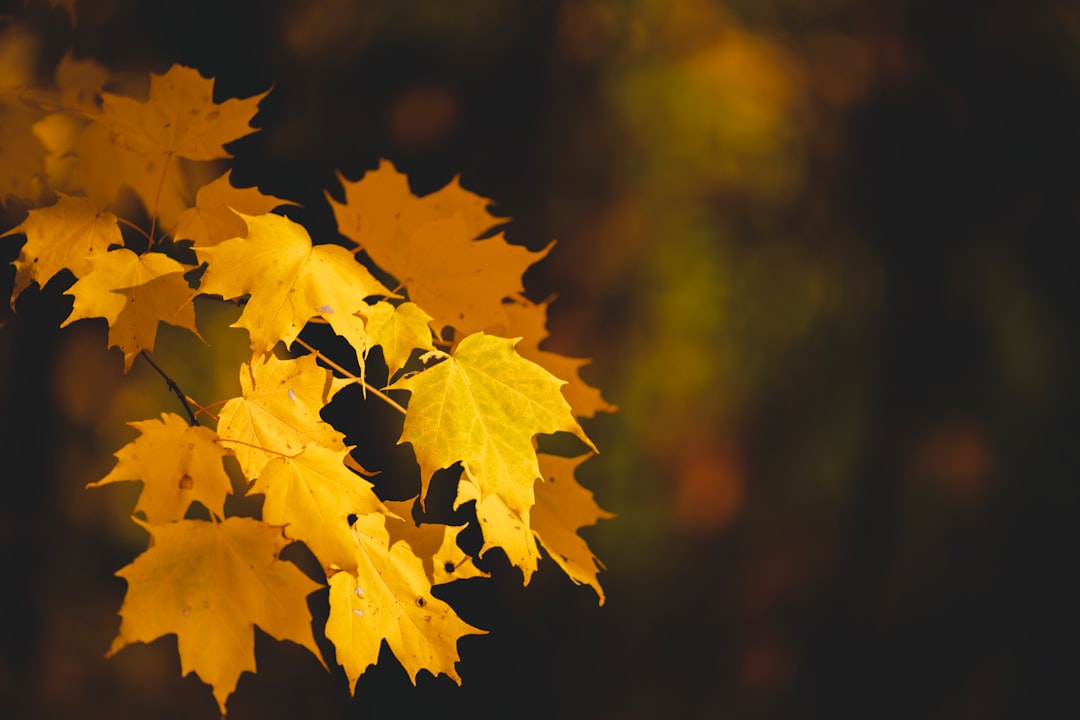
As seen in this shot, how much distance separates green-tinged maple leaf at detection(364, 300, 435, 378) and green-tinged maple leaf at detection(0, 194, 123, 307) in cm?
27

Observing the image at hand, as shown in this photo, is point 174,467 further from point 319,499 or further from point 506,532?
point 506,532

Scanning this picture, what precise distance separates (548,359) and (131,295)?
19.6 inches

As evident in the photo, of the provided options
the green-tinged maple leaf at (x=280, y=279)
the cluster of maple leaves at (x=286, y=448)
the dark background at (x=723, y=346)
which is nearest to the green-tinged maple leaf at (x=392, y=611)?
the cluster of maple leaves at (x=286, y=448)

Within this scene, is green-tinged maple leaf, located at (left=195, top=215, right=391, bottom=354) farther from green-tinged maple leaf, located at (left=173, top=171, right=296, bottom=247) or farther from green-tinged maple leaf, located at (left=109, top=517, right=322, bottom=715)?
green-tinged maple leaf, located at (left=109, top=517, right=322, bottom=715)

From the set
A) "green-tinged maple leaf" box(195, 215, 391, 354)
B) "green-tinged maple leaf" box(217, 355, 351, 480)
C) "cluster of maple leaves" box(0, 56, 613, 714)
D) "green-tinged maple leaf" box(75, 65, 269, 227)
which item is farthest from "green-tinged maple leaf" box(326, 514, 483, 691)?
"green-tinged maple leaf" box(75, 65, 269, 227)

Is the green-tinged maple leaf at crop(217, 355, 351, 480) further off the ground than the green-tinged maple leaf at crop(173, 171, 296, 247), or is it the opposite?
the green-tinged maple leaf at crop(173, 171, 296, 247)

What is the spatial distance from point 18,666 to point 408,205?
1.11 meters

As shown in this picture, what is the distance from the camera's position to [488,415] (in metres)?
0.78

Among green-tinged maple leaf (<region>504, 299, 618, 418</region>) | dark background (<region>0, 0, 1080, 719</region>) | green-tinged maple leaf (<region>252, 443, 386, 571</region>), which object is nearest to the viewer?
green-tinged maple leaf (<region>252, 443, 386, 571</region>)

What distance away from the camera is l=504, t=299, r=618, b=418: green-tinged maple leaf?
3.48ft

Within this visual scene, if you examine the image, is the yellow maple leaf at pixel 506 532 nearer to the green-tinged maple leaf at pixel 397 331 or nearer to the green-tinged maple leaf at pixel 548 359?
the green-tinged maple leaf at pixel 397 331

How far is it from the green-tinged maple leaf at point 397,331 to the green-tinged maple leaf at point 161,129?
263mm

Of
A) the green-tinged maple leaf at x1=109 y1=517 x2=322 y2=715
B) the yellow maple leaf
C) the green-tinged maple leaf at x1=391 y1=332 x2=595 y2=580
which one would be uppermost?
the green-tinged maple leaf at x1=391 y1=332 x2=595 y2=580

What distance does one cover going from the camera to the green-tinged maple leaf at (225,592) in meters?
0.76
